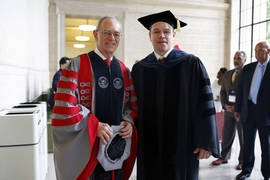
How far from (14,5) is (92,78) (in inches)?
83.4

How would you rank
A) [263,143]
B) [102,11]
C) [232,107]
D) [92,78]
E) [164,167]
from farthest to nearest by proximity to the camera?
[102,11], [232,107], [263,143], [164,167], [92,78]

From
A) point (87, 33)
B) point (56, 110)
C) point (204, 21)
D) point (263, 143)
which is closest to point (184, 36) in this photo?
point (204, 21)

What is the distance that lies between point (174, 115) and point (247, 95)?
200 cm

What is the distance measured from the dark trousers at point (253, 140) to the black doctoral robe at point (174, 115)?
186 cm

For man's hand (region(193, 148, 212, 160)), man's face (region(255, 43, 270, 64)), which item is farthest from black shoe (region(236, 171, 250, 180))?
man's hand (region(193, 148, 212, 160))

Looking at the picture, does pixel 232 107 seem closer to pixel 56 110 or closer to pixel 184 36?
pixel 56 110

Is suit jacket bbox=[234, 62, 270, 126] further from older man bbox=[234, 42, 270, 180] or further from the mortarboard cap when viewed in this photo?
the mortarboard cap

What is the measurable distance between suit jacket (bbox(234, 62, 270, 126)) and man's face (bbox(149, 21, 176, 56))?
6.52ft

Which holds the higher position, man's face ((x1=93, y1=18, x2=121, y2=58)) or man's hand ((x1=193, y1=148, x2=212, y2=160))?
man's face ((x1=93, y1=18, x2=121, y2=58))

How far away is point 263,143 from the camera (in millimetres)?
3695

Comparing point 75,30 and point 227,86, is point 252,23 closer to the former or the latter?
point 227,86

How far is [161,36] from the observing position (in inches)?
89.7

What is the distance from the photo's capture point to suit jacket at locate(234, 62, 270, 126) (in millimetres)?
3550

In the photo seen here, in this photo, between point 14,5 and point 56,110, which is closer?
point 56,110
